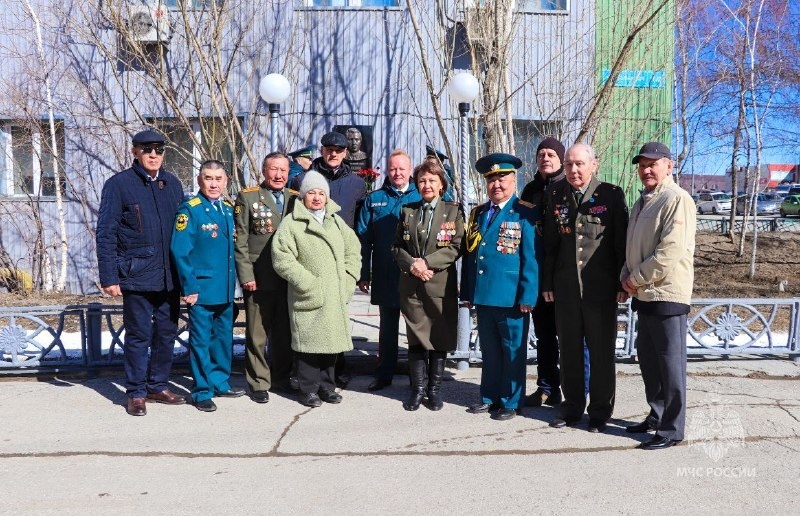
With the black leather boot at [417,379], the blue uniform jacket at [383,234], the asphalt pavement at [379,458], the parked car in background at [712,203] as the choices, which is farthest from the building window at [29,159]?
the parked car in background at [712,203]

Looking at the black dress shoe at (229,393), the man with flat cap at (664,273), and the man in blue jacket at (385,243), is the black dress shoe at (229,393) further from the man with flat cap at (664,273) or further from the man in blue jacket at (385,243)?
the man with flat cap at (664,273)

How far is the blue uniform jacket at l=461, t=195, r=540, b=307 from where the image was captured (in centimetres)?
531

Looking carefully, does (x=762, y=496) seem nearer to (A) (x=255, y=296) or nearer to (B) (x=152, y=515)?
(B) (x=152, y=515)

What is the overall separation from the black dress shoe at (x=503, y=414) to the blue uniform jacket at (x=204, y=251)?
2199 mm

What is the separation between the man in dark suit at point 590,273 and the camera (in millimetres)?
5066

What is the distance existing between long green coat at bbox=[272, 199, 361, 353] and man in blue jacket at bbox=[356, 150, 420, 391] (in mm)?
466

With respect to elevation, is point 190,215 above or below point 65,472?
above

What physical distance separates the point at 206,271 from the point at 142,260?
1.53 ft

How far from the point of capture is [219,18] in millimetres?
Answer: 10555

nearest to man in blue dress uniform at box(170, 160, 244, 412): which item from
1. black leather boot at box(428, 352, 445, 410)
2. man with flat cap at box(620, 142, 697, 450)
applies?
black leather boot at box(428, 352, 445, 410)

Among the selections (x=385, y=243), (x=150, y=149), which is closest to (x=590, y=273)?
(x=385, y=243)

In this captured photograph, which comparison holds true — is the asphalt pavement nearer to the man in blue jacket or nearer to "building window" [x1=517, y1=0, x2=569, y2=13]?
the man in blue jacket

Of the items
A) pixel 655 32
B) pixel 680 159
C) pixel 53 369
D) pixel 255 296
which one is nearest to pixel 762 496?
pixel 255 296

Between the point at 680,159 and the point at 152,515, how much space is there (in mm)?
11926
